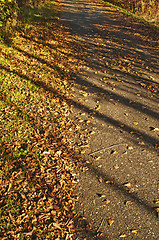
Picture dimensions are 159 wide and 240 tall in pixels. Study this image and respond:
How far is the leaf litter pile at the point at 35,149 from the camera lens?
3.19 meters

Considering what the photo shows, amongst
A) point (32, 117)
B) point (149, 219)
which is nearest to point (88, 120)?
point (32, 117)

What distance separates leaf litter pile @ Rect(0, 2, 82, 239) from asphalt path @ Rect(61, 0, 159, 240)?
325mm

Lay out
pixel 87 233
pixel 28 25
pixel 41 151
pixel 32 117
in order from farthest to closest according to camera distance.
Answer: pixel 28 25
pixel 32 117
pixel 41 151
pixel 87 233

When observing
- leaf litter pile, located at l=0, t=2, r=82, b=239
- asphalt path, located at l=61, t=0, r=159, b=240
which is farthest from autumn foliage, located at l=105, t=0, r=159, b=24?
leaf litter pile, located at l=0, t=2, r=82, b=239

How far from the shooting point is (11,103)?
5570 millimetres

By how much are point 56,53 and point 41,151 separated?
5.98 meters

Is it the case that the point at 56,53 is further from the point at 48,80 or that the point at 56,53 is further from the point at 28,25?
the point at 28,25

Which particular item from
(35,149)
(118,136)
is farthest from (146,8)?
(35,149)

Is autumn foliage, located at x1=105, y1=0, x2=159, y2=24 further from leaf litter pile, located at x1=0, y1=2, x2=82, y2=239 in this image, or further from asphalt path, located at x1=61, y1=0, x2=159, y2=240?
leaf litter pile, located at x1=0, y1=2, x2=82, y2=239

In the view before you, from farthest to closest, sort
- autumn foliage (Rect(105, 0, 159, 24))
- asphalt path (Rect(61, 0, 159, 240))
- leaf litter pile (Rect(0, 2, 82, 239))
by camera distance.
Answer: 1. autumn foliage (Rect(105, 0, 159, 24))
2. asphalt path (Rect(61, 0, 159, 240))
3. leaf litter pile (Rect(0, 2, 82, 239))

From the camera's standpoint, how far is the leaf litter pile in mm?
3191

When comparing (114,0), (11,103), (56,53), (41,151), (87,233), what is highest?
(114,0)

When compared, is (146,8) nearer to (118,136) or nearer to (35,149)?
(118,136)

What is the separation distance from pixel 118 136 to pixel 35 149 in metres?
1.96
